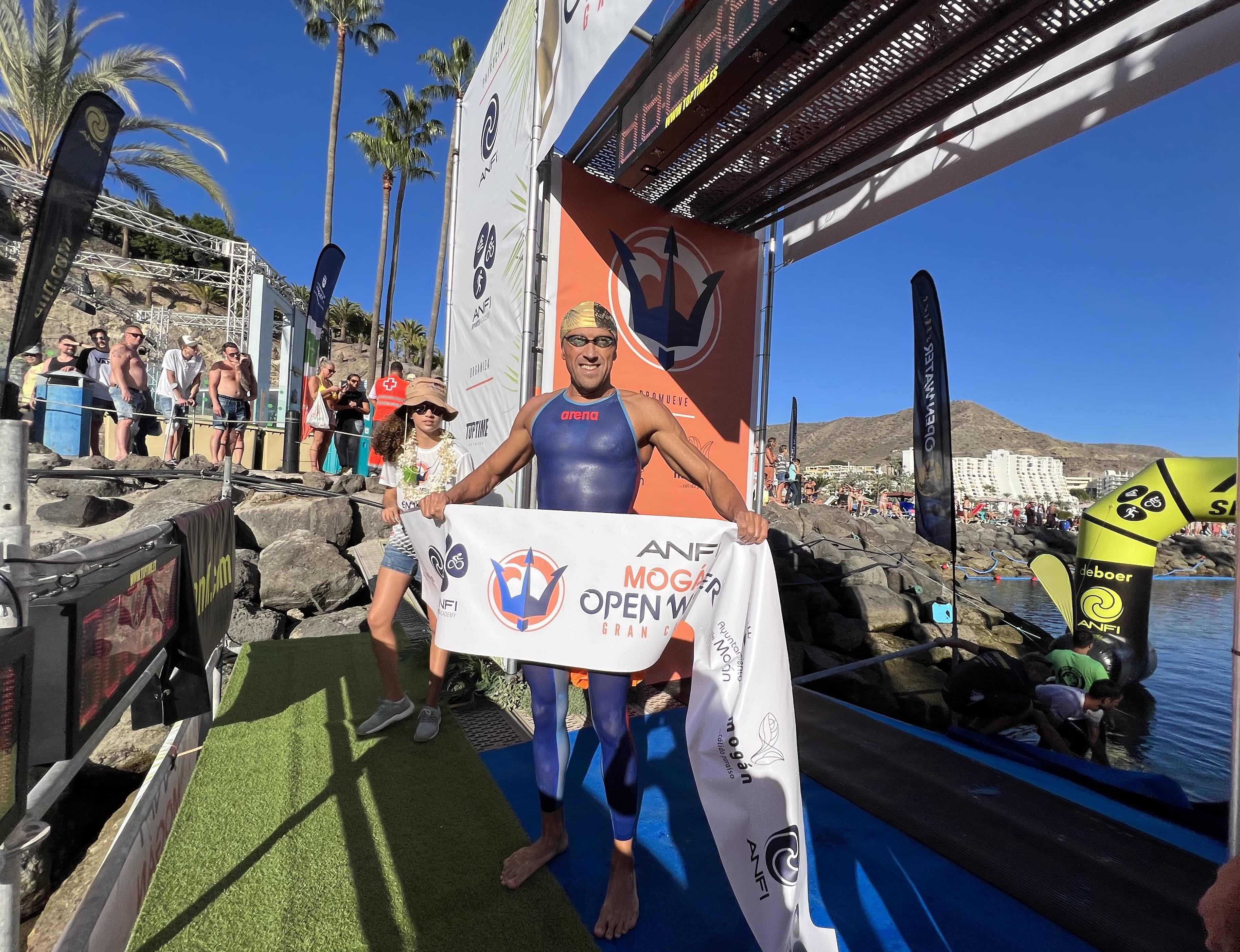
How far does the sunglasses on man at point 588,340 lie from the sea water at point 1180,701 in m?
3.14

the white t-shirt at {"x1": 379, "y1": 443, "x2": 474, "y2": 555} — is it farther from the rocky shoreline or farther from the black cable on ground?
the black cable on ground

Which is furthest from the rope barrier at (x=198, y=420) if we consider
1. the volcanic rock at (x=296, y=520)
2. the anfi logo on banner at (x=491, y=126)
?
the anfi logo on banner at (x=491, y=126)

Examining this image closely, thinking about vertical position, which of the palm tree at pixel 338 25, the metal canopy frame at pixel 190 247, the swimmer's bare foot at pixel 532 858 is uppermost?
the palm tree at pixel 338 25

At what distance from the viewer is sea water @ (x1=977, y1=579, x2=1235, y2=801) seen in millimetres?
7477

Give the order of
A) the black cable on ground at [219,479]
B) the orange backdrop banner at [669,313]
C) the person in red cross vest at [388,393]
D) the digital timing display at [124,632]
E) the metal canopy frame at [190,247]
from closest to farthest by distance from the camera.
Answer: the digital timing display at [124,632], the orange backdrop banner at [669,313], the black cable on ground at [219,479], the person in red cross vest at [388,393], the metal canopy frame at [190,247]

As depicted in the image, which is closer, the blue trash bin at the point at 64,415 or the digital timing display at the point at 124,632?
the digital timing display at the point at 124,632

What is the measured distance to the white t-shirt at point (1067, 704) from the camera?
5.23m

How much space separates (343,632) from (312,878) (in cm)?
344

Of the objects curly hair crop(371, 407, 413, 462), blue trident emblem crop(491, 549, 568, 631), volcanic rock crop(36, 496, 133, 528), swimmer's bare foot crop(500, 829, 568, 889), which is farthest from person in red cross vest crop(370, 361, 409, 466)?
swimmer's bare foot crop(500, 829, 568, 889)

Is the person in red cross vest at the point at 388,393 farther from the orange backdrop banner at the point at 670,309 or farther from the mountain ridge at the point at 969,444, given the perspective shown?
the mountain ridge at the point at 969,444

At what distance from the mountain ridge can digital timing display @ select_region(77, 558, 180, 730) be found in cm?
9443

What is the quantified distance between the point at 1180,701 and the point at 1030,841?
10676mm

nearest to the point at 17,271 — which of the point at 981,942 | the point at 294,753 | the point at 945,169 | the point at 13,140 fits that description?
the point at 13,140

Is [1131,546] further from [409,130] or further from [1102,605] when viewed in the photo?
[409,130]
